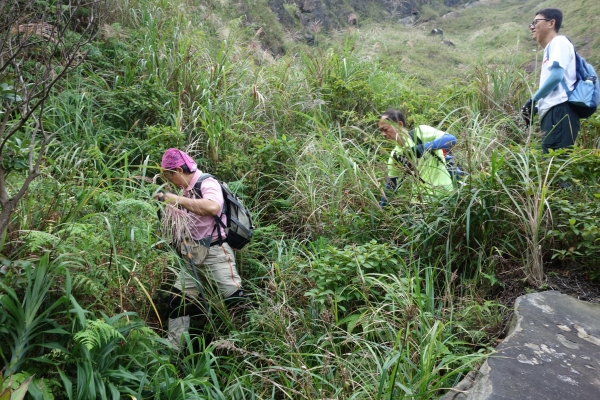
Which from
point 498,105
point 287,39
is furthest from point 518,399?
point 287,39

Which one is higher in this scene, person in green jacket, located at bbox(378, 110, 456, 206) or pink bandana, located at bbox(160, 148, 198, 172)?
person in green jacket, located at bbox(378, 110, 456, 206)

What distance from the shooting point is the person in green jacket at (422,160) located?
401cm

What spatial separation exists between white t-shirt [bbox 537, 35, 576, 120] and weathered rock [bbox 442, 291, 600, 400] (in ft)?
6.57

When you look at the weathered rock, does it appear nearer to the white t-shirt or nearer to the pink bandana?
the white t-shirt

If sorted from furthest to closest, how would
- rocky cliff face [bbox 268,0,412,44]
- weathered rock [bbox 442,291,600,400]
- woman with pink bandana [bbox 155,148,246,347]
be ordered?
rocky cliff face [bbox 268,0,412,44] → woman with pink bandana [bbox 155,148,246,347] → weathered rock [bbox 442,291,600,400]

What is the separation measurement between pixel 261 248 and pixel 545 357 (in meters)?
2.77

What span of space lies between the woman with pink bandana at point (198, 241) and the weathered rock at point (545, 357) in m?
2.04

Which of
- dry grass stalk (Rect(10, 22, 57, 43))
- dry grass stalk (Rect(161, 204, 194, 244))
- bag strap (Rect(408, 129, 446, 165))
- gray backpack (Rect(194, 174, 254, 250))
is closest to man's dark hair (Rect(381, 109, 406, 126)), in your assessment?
bag strap (Rect(408, 129, 446, 165))

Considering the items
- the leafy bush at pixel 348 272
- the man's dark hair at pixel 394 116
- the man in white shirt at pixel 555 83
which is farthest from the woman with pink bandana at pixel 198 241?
the man in white shirt at pixel 555 83

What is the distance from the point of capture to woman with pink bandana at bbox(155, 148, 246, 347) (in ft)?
12.4

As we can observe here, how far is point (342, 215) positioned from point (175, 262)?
1.49 metres

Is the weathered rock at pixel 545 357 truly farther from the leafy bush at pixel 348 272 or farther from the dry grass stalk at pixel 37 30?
the dry grass stalk at pixel 37 30

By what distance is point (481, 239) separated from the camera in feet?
11.8

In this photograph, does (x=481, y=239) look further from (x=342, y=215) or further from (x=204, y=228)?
(x=204, y=228)
